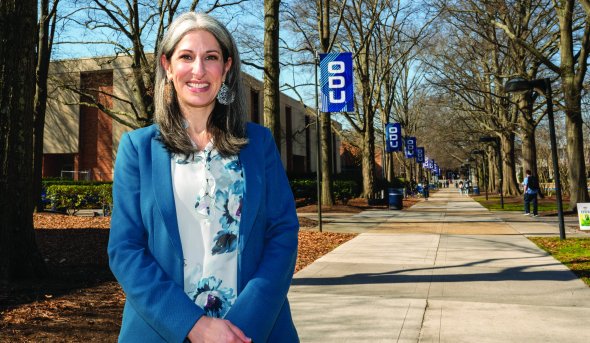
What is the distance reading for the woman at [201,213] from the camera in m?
1.45

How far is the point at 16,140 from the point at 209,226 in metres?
5.71

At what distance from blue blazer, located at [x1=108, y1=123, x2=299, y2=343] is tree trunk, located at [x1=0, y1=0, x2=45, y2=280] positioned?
528cm

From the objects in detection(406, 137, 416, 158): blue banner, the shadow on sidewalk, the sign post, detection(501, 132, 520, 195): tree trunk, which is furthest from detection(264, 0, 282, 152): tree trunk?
detection(501, 132, 520, 195): tree trunk

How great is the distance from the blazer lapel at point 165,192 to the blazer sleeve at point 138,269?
5 centimetres

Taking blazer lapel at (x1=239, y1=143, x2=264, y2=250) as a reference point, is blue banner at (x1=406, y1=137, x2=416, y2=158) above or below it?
above

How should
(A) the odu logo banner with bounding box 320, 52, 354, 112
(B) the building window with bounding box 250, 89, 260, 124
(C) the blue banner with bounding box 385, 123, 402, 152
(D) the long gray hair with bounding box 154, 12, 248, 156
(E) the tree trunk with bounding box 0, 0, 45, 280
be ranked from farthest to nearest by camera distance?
(B) the building window with bounding box 250, 89, 260, 124, (C) the blue banner with bounding box 385, 123, 402, 152, (A) the odu logo banner with bounding box 320, 52, 354, 112, (E) the tree trunk with bounding box 0, 0, 45, 280, (D) the long gray hair with bounding box 154, 12, 248, 156

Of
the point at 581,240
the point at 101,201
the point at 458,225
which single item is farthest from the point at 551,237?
the point at 101,201

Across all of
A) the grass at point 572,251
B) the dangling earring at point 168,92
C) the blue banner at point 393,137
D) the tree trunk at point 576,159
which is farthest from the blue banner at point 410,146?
the dangling earring at point 168,92

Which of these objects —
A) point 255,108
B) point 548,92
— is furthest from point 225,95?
point 255,108

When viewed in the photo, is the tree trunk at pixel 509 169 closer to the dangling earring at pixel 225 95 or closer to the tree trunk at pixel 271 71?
the tree trunk at pixel 271 71

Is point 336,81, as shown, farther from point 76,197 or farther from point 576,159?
point 76,197

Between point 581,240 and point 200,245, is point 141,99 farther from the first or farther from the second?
point 200,245

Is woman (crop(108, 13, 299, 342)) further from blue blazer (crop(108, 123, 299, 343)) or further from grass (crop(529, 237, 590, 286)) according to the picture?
grass (crop(529, 237, 590, 286))

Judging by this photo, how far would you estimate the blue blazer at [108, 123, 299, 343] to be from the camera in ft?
4.70
